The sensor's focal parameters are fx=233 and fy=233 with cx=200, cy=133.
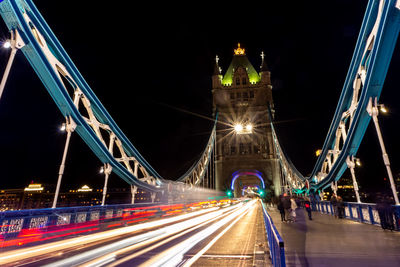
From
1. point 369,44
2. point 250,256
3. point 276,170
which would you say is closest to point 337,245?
point 250,256

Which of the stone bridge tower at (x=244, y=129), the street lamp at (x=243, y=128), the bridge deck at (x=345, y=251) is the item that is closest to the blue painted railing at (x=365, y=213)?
the bridge deck at (x=345, y=251)

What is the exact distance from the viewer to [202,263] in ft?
17.6

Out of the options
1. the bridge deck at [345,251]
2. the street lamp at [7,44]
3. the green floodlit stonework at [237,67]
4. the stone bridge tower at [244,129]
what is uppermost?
the green floodlit stonework at [237,67]

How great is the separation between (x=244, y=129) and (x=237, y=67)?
1829 cm

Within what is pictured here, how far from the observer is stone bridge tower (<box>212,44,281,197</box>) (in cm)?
5228

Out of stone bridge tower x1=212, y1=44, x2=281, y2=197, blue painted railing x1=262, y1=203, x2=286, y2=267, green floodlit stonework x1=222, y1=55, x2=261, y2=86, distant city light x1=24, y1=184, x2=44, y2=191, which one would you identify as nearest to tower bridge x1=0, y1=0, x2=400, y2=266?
blue painted railing x1=262, y1=203, x2=286, y2=267

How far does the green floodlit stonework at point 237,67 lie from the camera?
6284cm

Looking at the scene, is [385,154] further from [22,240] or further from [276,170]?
[276,170]

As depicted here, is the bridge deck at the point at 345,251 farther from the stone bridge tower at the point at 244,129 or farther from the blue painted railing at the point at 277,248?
the stone bridge tower at the point at 244,129

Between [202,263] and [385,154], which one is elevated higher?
[385,154]

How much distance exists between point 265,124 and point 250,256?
53177 mm

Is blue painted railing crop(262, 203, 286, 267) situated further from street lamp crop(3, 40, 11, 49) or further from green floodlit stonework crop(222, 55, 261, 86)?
green floodlit stonework crop(222, 55, 261, 86)

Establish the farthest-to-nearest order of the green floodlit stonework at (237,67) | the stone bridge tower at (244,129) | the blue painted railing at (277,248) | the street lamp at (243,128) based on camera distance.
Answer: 1. the green floodlit stonework at (237,67)
2. the street lamp at (243,128)
3. the stone bridge tower at (244,129)
4. the blue painted railing at (277,248)

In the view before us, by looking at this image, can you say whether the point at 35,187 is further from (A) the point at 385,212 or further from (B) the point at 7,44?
(A) the point at 385,212
